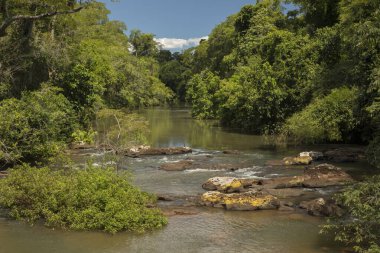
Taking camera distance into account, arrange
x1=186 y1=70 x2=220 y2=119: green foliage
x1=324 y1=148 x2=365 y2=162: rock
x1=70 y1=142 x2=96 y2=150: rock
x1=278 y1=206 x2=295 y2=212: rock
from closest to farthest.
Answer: x1=278 y1=206 x2=295 y2=212: rock, x1=324 y1=148 x2=365 y2=162: rock, x1=70 y1=142 x2=96 y2=150: rock, x1=186 y1=70 x2=220 y2=119: green foliage

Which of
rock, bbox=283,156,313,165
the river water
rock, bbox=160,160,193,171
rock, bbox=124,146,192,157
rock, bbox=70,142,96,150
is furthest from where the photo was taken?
rock, bbox=70,142,96,150

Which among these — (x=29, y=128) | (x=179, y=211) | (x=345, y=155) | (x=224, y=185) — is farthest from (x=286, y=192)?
(x=29, y=128)

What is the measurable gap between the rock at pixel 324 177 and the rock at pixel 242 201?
11.3 ft

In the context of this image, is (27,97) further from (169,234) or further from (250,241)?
(250,241)

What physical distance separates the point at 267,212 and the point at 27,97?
14.9 metres

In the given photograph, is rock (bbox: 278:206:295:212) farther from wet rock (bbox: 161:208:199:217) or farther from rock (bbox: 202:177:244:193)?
wet rock (bbox: 161:208:199:217)

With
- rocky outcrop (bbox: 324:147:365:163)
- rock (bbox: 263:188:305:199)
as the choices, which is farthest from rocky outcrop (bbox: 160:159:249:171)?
rocky outcrop (bbox: 324:147:365:163)

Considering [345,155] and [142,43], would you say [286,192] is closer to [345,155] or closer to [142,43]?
[345,155]

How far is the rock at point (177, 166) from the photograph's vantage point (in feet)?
78.1

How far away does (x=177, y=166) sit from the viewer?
24.1m

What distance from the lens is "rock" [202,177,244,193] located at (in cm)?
1867

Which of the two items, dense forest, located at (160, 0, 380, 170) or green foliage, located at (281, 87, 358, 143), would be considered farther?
green foliage, located at (281, 87, 358, 143)

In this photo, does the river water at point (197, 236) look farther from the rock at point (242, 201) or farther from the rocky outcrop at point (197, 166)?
the rocky outcrop at point (197, 166)

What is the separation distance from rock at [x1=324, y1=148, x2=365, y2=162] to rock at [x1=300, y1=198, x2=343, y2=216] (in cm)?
971
